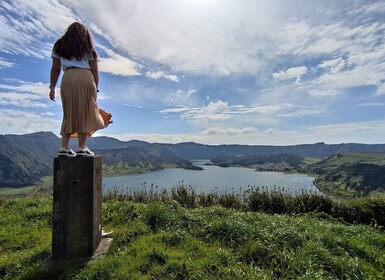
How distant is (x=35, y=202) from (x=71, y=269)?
5464 mm

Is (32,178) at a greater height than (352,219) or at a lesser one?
lesser

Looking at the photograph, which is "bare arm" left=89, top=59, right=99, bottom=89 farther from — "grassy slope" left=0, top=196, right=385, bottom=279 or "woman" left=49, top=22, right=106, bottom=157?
"grassy slope" left=0, top=196, right=385, bottom=279

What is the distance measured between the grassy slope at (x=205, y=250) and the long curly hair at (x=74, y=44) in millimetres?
2840

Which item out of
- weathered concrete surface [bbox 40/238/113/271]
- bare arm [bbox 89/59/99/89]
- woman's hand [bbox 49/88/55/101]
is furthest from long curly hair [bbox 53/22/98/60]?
weathered concrete surface [bbox 40/238/113/271]

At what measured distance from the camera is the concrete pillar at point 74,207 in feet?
11.3

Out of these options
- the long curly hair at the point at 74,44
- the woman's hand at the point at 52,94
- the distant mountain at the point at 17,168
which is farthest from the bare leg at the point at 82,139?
the distant mountain at the point at 17,168

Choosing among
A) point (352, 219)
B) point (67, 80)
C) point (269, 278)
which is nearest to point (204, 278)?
point (269, 278)

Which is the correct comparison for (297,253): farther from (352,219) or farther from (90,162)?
(352,219)

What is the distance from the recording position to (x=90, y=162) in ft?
11.6

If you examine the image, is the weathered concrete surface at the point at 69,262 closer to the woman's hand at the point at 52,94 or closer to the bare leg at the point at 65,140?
the bare leg at the point at 65,140

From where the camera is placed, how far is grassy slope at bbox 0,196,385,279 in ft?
10.7

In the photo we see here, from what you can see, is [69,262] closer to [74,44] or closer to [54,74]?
[54,74]

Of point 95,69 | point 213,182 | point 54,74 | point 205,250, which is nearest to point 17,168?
point 213,182

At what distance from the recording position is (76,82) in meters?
3.56
